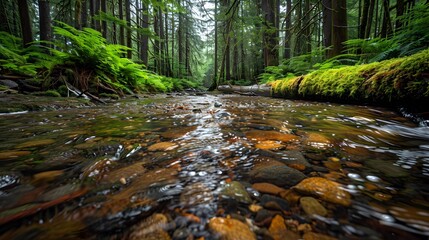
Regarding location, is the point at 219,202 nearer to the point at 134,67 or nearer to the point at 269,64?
the point at 134,67

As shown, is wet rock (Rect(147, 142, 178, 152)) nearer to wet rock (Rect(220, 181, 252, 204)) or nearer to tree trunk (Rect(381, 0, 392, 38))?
wet rock (Rect(220, 181, 252, 204))

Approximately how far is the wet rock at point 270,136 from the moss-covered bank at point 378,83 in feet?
4.50

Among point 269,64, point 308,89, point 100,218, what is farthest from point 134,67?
point 100,218

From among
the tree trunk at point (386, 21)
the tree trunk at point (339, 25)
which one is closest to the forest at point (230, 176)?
the tree trunk at point (386, 21)

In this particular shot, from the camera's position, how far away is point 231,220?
2.33 feet

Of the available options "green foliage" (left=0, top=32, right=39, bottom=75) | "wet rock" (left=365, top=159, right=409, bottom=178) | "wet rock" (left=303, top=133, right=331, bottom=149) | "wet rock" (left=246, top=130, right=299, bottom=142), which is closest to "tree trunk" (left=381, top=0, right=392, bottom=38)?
"wet rock" (left=303, top=133, right=331, bottom=149)

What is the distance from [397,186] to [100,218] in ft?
3.88

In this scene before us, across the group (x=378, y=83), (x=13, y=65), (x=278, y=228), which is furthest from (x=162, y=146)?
(x=13, y=65)

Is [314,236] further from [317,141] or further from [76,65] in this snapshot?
[76,65]

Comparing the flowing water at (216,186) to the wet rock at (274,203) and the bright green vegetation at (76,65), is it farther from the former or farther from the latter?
the bright green vegetation at (76,65)

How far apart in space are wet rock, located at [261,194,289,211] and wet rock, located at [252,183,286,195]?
1.4 inches

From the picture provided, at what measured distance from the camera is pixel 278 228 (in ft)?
2.23

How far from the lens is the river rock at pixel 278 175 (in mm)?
966

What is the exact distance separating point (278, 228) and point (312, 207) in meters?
0.19
